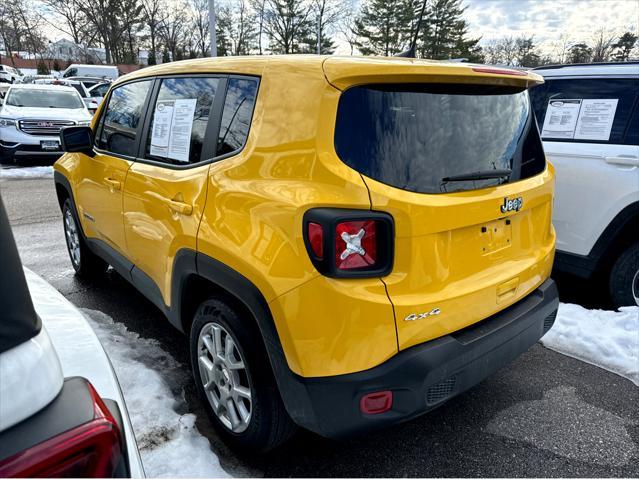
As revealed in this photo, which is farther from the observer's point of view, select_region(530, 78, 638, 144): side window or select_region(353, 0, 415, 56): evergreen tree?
select_region(353, 0, 415, 56): evergreen tree

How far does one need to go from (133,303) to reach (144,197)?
1.63m

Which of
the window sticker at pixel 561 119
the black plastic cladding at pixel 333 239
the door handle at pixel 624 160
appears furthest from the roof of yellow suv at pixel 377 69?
the window sticker at pixel 561 119

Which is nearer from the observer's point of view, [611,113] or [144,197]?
[144,197]

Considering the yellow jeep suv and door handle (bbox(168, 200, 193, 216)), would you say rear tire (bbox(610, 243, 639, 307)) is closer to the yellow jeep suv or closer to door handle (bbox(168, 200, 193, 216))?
the yellow jeep suv

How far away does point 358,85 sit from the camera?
6.03 feet

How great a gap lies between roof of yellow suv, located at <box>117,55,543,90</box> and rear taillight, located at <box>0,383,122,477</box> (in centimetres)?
142

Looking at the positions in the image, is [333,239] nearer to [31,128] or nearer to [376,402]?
[376,402]

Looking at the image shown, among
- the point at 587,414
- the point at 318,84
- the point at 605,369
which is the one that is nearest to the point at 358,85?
the point at 318,84

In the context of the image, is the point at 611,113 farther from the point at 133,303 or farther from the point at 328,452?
the point at 133,303

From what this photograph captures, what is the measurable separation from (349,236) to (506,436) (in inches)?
62.7

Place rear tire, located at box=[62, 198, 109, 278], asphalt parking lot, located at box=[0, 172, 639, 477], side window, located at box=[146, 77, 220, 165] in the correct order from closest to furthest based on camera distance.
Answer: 1. asphalt parking lot, located at box=[0, 172, 639, 477]
2. side window, located at box=[146, 77, 220, 165]
3. rear tire, located at box=[62, 198, 109, 278]

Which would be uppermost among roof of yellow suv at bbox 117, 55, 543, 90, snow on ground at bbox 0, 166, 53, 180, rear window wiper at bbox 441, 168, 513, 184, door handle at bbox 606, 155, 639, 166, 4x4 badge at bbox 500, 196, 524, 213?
roof of yellow suv at bbox 117, 55, 543, 90

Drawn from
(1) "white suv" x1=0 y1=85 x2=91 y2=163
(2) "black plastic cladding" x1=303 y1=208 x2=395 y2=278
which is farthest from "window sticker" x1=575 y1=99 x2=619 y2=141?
(1) "white suv" x1=0 y1=85 x2=91 y2=163

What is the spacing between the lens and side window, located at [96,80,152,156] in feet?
10.4
